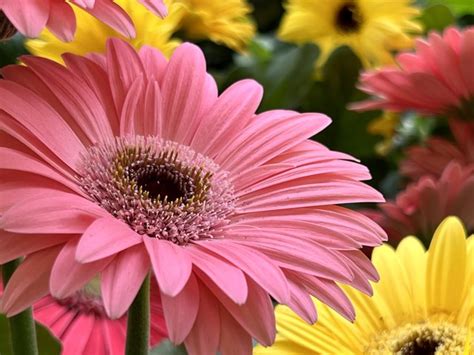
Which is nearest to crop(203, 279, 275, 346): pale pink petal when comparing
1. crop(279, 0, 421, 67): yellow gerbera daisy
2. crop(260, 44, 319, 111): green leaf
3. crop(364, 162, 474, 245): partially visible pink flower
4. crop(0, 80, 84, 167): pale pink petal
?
crop(0, 80, 84, 167): pale pink petal

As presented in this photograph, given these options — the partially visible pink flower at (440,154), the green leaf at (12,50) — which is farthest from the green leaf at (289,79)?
the green leaf at (12,50)

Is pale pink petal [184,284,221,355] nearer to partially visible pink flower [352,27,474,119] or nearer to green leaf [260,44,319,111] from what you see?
partially visible pink flower [352,27,474,119]

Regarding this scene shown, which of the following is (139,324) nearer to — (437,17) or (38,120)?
(38,120)

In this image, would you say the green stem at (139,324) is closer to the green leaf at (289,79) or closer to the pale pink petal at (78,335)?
the pale pink petal at (78,335)

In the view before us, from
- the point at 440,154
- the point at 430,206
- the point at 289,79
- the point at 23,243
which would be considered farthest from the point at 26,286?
the point at 289,79

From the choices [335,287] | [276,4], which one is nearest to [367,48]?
[276,4]
